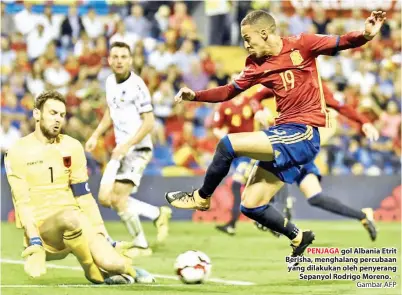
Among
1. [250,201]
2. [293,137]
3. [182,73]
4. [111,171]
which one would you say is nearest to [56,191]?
[250,201]

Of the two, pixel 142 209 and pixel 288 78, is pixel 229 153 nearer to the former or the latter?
pixel 288 78

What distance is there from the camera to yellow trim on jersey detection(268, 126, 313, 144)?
8.47 metres

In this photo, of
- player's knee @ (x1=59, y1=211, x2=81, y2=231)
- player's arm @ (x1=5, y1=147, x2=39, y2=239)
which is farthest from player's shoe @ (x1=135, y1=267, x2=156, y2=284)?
player's arm @ (x1=5, y1=147, x2=39, y2=239)

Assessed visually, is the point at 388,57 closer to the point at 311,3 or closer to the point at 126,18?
the point at 311,3

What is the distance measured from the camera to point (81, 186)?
836 centimetres

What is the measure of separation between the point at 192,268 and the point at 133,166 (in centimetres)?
295

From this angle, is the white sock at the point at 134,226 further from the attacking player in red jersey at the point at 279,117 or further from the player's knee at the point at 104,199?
the attacking player in red jersey at the point at 279,117

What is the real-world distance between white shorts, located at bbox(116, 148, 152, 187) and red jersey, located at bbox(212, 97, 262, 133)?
2.19 meters

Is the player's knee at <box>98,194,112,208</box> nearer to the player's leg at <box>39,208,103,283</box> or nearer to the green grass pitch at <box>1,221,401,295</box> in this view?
the green grass pitch at <box>1,221,401,295</box>

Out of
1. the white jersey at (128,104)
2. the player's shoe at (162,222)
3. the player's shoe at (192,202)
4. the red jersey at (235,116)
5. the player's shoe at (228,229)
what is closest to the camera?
the player's shoe at (192,202)

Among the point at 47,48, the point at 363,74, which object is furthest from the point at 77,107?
the point at 363,74

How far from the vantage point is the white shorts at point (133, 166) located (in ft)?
38.0

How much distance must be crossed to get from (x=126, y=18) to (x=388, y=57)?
18.8 ft

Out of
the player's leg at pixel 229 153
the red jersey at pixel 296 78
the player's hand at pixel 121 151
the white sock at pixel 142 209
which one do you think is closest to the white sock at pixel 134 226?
the white sock at pixel 142 209
